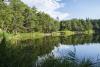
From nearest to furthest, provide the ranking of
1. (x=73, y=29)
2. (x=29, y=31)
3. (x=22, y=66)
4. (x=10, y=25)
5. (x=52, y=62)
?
1. (x=22, y=66)
2. (x=52, y=62)
3. (x=10, y=25)
4. (x=29, y=31)
5. (x=73, y=29)

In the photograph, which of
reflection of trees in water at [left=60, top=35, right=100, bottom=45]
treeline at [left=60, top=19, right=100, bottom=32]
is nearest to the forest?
reflection of trees in water at [left=60, top=35, right=100, bottom=45]

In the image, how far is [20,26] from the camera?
79500 millimetres

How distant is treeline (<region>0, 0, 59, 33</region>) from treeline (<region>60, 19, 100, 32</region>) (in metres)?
43.8

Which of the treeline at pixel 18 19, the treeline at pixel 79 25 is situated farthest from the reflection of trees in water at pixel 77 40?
the treeline at pixel 79 25

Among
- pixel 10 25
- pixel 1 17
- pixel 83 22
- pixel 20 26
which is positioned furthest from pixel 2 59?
pixel 83 22

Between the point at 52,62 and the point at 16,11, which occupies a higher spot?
the point at 16,11

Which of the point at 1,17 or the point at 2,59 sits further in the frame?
the point at 1,17

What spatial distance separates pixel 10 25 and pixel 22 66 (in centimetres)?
6415

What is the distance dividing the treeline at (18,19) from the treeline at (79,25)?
43.8 m

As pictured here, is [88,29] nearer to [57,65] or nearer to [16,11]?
[16,11]

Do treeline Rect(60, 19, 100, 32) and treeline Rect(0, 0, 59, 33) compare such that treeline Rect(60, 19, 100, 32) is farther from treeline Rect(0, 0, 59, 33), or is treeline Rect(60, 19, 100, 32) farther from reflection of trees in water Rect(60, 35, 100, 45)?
reflection of trees in water Rect(60, 35, 100, 45)

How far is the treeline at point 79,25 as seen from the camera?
149m

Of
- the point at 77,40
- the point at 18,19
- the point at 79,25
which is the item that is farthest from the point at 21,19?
the point at 79,25

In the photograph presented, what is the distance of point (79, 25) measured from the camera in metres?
160
